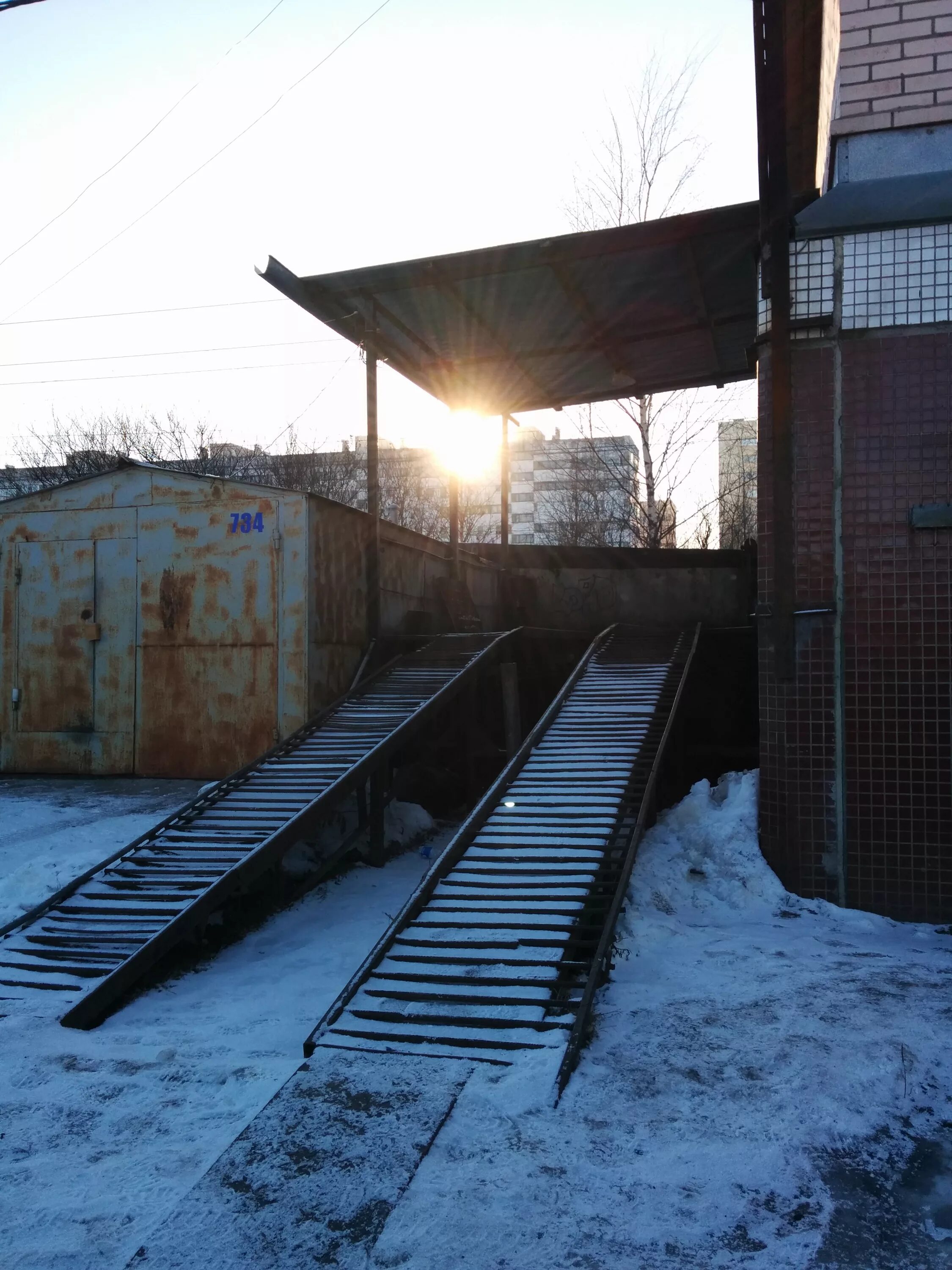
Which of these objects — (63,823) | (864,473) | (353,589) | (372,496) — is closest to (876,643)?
(864,473)

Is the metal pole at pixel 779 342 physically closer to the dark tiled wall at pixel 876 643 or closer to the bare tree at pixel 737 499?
the dark tiled wall at pixel 876 643

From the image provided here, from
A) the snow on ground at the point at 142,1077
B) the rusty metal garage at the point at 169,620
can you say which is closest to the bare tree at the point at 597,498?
the rusty metal garage at the point at 169,620

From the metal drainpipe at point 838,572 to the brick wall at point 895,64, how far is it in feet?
2.83

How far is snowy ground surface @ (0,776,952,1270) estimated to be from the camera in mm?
2822

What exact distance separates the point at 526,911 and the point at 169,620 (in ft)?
18.5

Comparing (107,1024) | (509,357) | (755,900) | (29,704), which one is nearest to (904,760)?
(755,900)

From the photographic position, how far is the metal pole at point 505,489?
540 inches

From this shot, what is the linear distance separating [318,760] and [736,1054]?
413 centimetres

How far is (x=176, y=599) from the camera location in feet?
31.0

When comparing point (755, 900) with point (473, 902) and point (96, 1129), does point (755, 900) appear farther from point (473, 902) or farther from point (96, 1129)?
point (96, 1129)

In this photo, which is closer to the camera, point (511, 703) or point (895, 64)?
point (895, 64)

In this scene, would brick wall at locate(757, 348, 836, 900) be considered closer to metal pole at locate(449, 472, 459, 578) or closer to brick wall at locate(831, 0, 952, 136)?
brick wall at locate(831, 0, 952, 136)

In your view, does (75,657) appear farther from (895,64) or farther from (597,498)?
(597,498)

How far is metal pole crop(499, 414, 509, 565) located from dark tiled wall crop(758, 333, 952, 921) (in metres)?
7.67
